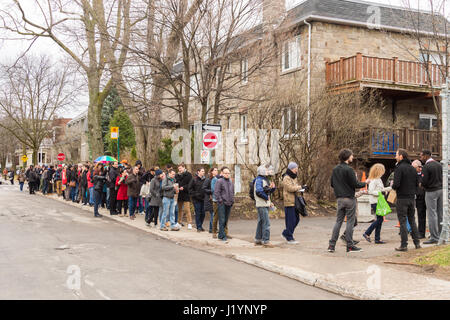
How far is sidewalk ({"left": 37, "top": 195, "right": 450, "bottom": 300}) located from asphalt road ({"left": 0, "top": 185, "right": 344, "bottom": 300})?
0.87 feet

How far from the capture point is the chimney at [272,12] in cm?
1666

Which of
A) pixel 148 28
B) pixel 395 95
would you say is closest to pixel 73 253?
pixel 148 28

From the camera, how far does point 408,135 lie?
69.3 ft

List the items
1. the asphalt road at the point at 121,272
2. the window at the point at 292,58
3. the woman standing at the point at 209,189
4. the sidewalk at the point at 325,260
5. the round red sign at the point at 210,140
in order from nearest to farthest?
the asphalt road at the point at 121,272 < the sidewalk at the point at 325,260 < the woman standing at the point at 209,189 < the round red sign at the point at 210,140 < the window at the point at 292,58

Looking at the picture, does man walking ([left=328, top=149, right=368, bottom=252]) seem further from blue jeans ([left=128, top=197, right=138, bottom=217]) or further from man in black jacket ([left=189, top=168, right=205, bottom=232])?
blue jeans ([left=128, top=197, right=138, bottom=217])

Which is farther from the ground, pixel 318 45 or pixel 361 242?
pixel 318 45

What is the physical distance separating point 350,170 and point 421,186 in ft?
6.93

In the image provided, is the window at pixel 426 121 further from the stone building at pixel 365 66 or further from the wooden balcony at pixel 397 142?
the wooden balcony at pixel 397 142

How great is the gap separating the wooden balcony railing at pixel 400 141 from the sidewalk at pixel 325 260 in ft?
20.3

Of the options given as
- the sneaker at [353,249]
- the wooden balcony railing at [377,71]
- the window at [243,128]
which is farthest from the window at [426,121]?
the sneaker at [353,249]

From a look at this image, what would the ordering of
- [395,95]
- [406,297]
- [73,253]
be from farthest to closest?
[395,95] → [73,253] → [406,297]

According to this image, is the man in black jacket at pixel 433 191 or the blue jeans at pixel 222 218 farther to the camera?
the blue jeans at pixel 222 218

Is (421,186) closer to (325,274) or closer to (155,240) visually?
(325,274)

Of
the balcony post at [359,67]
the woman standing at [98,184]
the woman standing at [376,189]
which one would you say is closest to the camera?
the woman standing at [376,189]
